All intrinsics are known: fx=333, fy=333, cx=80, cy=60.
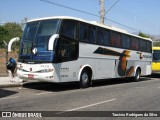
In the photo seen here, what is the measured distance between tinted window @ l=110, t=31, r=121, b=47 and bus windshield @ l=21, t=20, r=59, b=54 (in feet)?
19.3

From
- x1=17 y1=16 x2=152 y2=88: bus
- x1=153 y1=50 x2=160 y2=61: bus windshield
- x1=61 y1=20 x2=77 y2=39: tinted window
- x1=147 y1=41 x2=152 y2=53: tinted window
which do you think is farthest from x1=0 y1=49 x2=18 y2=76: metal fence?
x1=153 y1=50 x2=160 y2=61: bus windshield

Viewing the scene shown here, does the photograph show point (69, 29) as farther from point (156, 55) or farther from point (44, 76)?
point (156, 55)

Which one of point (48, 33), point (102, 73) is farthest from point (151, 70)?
point (48, 33)

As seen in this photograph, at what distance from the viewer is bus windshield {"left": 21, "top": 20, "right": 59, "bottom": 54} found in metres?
15.2

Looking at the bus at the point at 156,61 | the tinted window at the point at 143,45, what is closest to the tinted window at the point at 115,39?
the tinted window at the point at 143,45

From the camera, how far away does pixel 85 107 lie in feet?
36.0

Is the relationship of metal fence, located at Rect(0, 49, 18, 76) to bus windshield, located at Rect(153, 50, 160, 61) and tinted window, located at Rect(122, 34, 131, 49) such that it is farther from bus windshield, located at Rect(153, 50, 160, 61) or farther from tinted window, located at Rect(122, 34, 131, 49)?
bus windshield, located at Rect(153, 50, 160, 61)

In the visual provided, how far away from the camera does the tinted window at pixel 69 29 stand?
1547 cm

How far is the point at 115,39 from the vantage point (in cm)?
2097

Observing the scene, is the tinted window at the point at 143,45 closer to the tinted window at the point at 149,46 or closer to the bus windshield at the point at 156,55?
the tinted window at the point at 149,46

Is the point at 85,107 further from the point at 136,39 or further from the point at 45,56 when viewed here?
the point at 136,39

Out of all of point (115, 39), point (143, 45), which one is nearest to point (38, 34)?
point (115, 39)

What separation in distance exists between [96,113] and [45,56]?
5648mm

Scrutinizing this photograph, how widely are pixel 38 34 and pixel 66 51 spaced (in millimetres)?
1529
